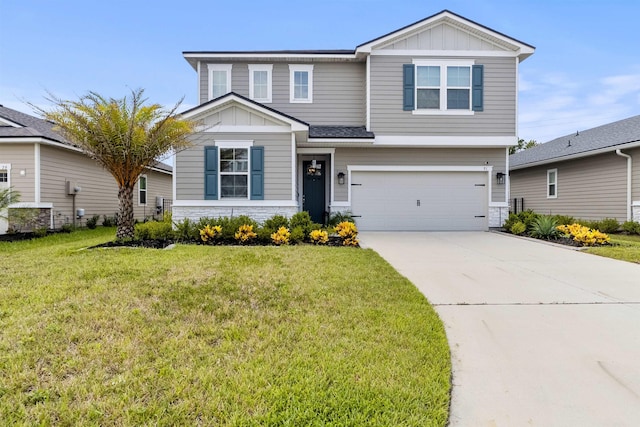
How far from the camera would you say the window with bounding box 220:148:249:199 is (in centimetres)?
1002

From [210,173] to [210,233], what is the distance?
7.16 feet

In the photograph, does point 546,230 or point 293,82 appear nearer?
point 546,230

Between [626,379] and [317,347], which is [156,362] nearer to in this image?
[317,347]

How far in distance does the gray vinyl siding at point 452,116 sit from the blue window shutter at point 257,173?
4.13 meters

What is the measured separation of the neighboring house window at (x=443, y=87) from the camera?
11633 mm

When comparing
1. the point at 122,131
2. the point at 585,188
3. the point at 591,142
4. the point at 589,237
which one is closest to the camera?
the point at 122,131

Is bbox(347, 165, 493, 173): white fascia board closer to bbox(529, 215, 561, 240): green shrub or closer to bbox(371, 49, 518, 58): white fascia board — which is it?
bbox(529, 215, 561, 240): green shrub

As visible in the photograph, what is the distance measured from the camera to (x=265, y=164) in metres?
9.94

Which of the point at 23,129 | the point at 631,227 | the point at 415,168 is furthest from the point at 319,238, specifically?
the point at 23,129

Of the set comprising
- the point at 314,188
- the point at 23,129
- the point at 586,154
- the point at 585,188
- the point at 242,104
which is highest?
the point at 242,104

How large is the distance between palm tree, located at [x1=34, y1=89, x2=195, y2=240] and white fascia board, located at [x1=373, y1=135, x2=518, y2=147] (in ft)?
21.2

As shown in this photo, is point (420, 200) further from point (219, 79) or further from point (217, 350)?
point (217, 350)

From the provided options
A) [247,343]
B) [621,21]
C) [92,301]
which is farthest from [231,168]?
[621,21]

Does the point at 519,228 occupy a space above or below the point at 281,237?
above
